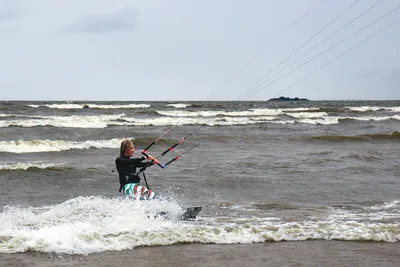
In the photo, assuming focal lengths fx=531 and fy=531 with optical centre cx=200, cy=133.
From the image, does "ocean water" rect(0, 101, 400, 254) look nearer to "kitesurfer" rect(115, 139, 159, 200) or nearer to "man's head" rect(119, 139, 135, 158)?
"kitesurfer" rect(115, 139, 159, 200)

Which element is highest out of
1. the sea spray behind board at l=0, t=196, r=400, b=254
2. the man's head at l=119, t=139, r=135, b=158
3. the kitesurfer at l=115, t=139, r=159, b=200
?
the man's head at l=119, t=139, r=135, b=158

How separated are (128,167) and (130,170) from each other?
69mm

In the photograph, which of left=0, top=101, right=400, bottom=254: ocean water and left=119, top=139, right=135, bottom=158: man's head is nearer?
left=0, top=101, right=400, bottom=254: ocean water

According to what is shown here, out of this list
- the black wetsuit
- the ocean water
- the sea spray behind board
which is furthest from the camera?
the black wetsuit

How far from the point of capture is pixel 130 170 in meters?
9.20

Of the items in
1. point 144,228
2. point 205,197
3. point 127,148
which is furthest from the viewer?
point 205,197

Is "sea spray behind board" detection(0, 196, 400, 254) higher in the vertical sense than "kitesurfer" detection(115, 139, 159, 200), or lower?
lower

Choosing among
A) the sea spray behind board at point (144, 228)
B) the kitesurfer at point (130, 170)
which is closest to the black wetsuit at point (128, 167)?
the kitesurfer at point (130, 170)

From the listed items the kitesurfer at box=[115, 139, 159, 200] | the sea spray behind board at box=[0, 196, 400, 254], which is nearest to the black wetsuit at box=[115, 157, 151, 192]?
the kitesurfer at box=[115, 139, 159, 200]

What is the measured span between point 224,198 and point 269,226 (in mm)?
3075

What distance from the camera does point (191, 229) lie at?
8352 millimetres

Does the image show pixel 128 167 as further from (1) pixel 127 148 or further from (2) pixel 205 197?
(2) pixel 205 197

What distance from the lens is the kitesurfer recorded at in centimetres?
912

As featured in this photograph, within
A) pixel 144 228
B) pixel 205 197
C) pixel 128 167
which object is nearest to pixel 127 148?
pixel 128 167
